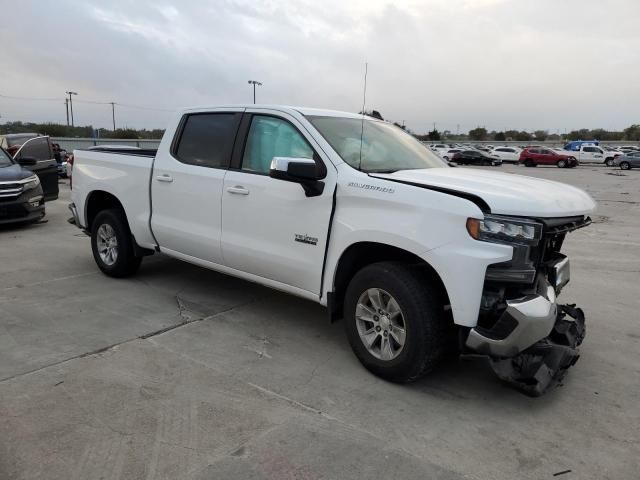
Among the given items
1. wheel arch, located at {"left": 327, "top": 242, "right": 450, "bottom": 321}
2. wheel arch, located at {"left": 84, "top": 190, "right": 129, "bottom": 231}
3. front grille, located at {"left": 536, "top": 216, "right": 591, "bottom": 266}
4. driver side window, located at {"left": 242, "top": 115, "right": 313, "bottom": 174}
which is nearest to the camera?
front grille, located at {"left": 536, "top": 216, "right": 591, "bottom": 266}

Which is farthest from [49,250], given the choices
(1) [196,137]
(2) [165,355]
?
(2) [165,355]

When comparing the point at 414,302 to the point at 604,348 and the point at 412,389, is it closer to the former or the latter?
the point at 412,389

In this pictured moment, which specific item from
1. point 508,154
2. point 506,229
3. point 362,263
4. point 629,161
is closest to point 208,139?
point 362,263

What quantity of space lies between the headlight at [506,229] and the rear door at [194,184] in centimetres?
243

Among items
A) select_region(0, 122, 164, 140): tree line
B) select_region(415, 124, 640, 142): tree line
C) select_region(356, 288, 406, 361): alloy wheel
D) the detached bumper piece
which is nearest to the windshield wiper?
select_region(356, 288, 406, 361): alloy wheel

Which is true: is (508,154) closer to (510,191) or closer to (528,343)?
(510,191)

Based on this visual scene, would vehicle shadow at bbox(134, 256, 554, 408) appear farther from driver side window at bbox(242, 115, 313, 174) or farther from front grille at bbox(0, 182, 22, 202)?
front grille at bbox(0, 182, 22, 202)

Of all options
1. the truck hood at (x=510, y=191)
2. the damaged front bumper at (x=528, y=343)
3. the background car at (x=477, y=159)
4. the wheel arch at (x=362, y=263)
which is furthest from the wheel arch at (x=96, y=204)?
the background car at (x=477, y=159)

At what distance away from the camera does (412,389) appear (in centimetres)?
365

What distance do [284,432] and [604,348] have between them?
295 cm

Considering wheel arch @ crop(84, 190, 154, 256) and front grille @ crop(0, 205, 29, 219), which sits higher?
wheel arch @ crop(84, 190, 154, 256)

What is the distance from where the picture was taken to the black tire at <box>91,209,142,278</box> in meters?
5.81

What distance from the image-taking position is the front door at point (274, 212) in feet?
13.1

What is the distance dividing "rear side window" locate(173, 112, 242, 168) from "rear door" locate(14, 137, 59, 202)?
660 cm
